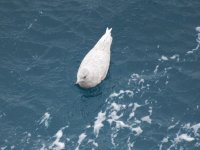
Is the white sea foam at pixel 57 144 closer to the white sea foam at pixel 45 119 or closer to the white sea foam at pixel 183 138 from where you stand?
the white sea foam at pixel 45 119

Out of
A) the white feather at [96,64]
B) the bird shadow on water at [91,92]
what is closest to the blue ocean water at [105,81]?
the bird shadow on water at [91,92]

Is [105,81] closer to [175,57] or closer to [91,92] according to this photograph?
[91,92]

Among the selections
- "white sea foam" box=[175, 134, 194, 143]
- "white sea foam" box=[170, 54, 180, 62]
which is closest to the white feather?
"white sea foam" box=[170, 54, 180, 62]

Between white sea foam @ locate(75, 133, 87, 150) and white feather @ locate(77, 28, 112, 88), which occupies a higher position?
white feather @ locate(77, 28, 112, 88)

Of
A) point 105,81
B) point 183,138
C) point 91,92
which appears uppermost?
point 105,81

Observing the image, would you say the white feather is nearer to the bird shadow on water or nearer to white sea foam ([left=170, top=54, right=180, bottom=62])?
the bird shadow on water

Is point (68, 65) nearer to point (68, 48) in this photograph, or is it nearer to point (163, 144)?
point (68, 48)

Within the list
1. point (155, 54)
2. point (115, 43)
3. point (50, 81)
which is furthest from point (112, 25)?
point (50, 81)

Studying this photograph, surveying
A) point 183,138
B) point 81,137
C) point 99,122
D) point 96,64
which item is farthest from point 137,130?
point 96,64

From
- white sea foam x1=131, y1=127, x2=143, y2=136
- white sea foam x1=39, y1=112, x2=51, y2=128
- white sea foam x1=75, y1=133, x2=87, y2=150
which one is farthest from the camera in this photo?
white sea foam x1=39, y1=112, x2=51, y2=128
